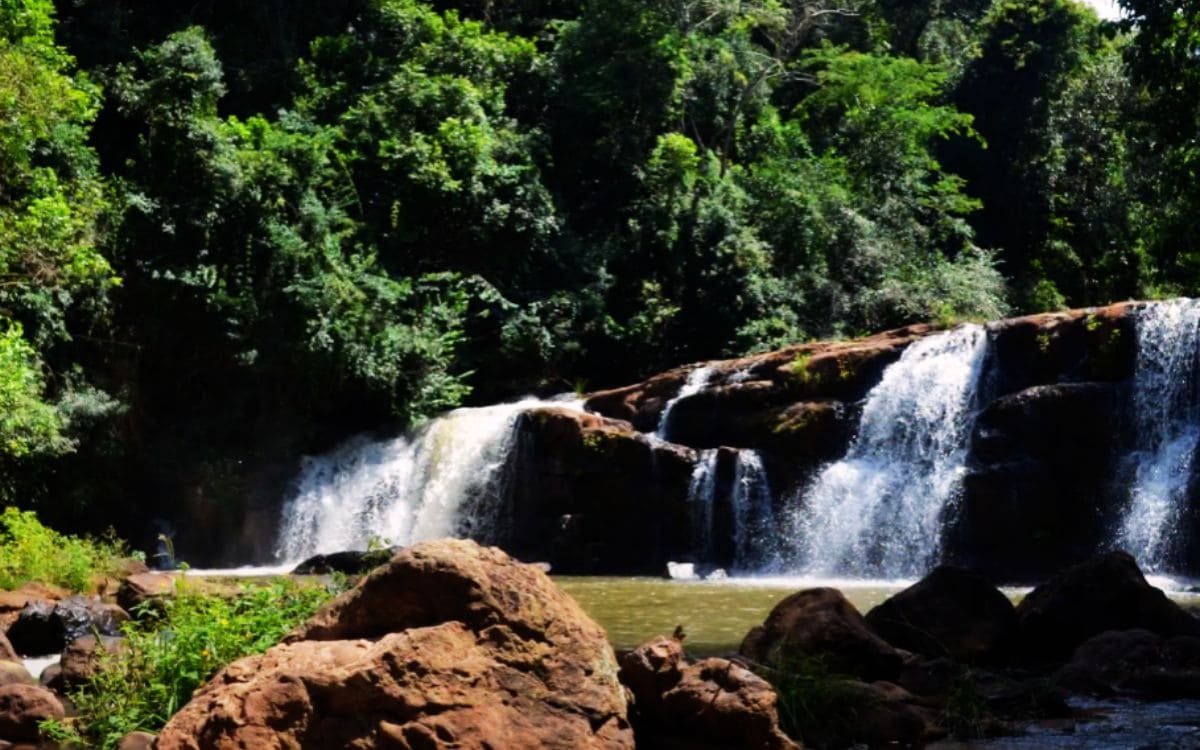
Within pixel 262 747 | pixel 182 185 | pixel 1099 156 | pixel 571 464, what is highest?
pixel 1099 156

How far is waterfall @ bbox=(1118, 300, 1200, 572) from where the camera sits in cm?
1925

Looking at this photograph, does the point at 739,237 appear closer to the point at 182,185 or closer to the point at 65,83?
the point at 182,185

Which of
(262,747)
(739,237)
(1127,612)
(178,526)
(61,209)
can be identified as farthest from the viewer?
(739,237)

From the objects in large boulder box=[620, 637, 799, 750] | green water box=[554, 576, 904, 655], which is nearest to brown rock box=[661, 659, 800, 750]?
large boulder box=[620, 637, 799, 750]

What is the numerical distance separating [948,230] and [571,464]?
14471mm

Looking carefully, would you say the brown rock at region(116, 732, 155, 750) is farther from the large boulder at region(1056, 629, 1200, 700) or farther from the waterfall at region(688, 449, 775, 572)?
the waterfall at region(688, 449, 775, 572)

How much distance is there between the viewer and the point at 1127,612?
1198 cm

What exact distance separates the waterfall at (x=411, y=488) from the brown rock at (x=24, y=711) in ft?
47.6

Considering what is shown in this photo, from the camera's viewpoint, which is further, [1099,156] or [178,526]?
[1099,156]

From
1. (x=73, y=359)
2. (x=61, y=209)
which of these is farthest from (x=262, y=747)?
(x=73, y=359)

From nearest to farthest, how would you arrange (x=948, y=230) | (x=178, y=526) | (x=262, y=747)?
(x=262, y=747)
(x=178, y=526)
(x=948, y=230)

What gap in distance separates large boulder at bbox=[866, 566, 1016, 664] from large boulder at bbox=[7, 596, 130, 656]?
6818 mm

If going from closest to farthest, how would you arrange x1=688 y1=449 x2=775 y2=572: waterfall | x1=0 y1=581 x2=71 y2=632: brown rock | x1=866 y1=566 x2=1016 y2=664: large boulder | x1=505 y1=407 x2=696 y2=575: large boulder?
x1=866 y1=566 x2=1016 y2=664: large boulder → x1=0 y1=581 x2=71 y2=632: brown rock → x1=688 y1=449 x2=775 y2=572: waterfall → x1=505 y1=407 x2=696 y2=575: large boulder

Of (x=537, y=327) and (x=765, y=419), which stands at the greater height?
(x=537, y=327)
